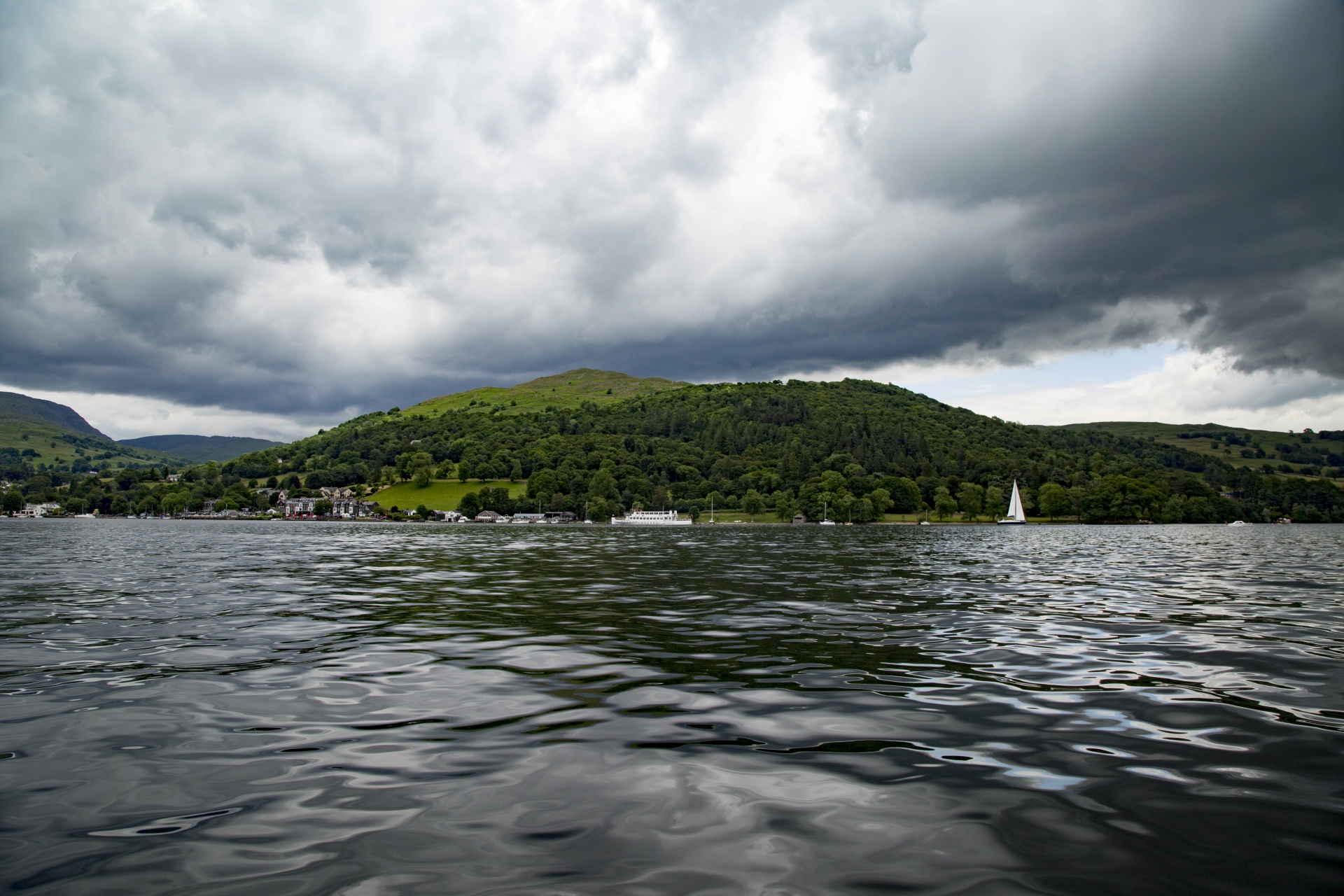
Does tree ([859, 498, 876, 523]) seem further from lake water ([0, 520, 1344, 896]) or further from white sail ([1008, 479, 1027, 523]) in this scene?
lake water ([0, 520, 1344, 896])

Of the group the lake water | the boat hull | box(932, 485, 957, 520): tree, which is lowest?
the boat hull

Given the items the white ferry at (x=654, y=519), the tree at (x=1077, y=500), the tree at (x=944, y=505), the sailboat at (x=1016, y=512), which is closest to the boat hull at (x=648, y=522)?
the white ferry at (x=654, y=519)

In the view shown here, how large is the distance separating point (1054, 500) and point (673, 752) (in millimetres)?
213323

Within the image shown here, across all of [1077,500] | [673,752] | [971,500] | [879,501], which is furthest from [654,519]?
[673,752]

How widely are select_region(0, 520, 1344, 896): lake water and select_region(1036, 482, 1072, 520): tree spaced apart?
643 feet

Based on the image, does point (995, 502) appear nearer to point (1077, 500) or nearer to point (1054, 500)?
point (1054, 500)

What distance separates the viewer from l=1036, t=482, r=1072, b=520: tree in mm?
192125

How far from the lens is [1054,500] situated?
19250 cm

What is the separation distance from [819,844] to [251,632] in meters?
14.7

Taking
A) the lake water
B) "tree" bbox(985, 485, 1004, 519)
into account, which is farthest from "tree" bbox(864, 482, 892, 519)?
the lake water

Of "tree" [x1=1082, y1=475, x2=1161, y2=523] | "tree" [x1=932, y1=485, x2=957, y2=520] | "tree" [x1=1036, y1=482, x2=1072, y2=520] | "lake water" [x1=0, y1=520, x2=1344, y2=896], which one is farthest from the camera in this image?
"tree" [x1=932, y1=485, x2=957, y2=520]

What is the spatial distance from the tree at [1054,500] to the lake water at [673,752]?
19611 cm

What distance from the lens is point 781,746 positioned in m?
7.83

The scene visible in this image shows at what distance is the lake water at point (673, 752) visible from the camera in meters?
Answer: 5.21
